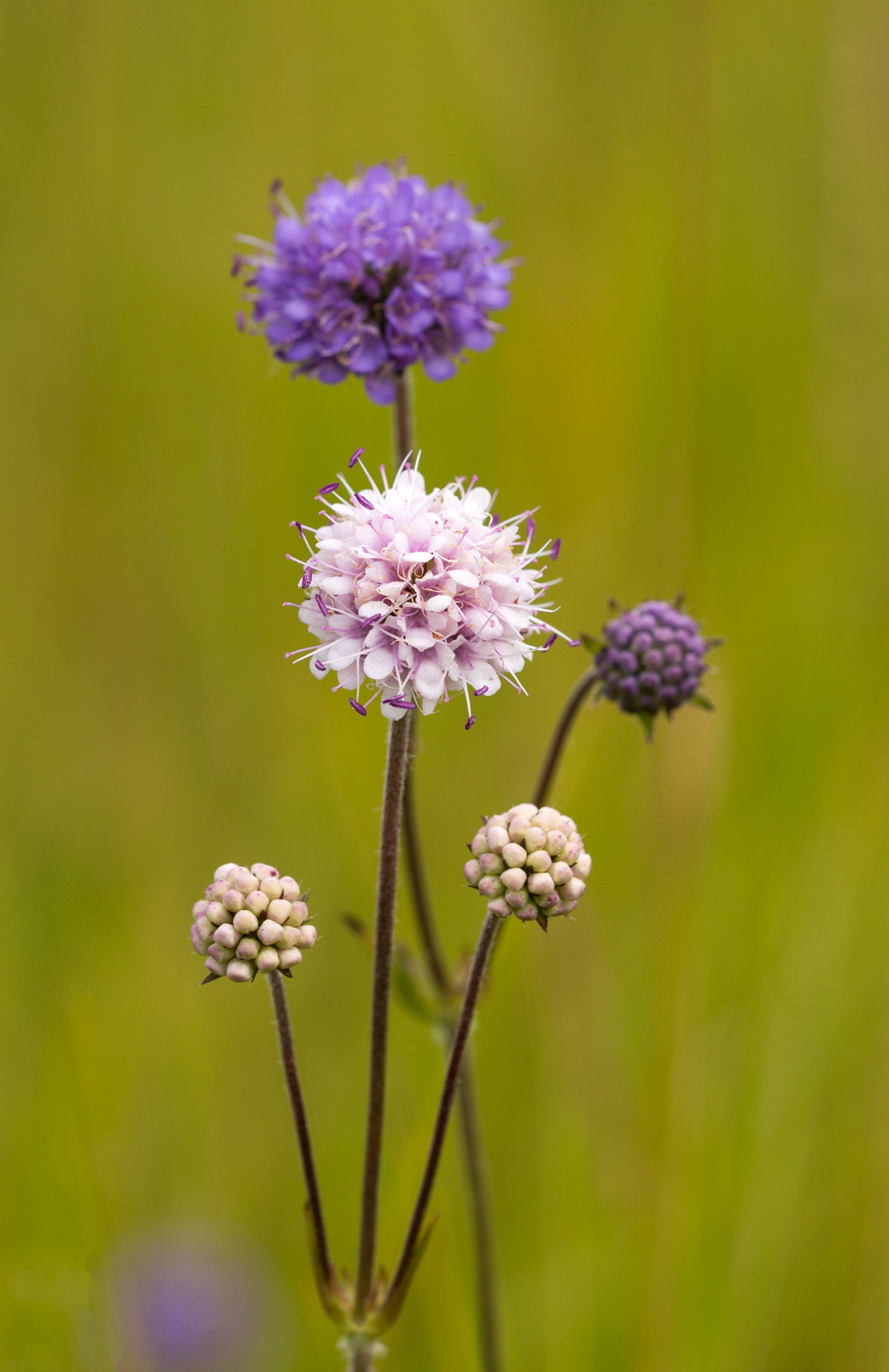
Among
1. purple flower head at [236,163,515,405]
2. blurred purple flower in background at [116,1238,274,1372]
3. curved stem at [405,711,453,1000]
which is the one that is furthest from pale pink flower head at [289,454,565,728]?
blurred purple flower in background at [116,1238,274,1372]

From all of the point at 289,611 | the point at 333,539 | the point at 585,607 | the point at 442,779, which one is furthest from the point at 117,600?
the point at 333,539

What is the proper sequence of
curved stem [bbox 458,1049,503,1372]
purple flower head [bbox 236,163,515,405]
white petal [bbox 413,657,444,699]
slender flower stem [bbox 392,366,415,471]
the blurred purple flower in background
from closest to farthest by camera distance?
white petal [bbox 413,657,444,699]
curved stem [bbox 458,1049,503,1372]
purple flower head [bbox 236,163,515,405]
slender flower stem [bbox 392,366,415,471]
the blurred purple flower in background

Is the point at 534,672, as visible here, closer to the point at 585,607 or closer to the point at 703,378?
the point at 585,607

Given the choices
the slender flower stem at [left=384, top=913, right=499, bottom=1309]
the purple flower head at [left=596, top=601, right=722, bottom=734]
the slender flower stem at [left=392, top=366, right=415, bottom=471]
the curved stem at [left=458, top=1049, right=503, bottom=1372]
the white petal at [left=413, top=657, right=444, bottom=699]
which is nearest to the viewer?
the white petal at [left=413, top=657, right=444, bottom=699]

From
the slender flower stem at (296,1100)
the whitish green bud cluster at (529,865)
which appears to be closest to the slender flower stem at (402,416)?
the whitish green bud cluster at (529,865)

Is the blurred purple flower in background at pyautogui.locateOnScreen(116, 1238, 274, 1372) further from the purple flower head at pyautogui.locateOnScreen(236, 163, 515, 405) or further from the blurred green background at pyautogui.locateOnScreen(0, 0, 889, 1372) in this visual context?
the purple flower head at pyautogui.locateOnScreen(236, 163, 515, 405)

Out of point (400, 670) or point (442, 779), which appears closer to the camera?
point (400, 670)
